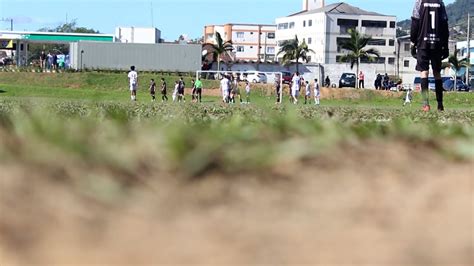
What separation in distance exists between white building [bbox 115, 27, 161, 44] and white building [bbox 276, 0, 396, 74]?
28.4 metres

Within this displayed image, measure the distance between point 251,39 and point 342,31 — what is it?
149 ft

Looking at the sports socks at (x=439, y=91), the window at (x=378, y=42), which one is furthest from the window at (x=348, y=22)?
the sports socks at (x=439, y=91)

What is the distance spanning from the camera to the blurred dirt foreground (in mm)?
2143

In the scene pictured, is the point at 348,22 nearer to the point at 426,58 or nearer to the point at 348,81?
the point at 348,81

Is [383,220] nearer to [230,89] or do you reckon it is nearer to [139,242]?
[139,242]

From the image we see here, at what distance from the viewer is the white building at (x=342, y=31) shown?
125625mm

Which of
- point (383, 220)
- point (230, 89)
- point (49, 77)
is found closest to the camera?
point (383, 220)

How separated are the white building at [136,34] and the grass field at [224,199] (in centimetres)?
10389

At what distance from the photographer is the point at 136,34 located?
106375 millimetres

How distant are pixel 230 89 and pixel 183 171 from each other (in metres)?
32.0

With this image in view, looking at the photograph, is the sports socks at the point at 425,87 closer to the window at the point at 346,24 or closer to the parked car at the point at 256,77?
the parked car at the point at 256,77

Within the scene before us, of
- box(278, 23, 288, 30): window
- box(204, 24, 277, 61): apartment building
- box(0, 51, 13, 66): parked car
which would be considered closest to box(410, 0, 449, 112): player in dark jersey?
box(0, 51, 13, 66): parked car

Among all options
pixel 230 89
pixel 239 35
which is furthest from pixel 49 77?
pixel 239 35

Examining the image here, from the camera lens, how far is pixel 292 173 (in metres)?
2.64
